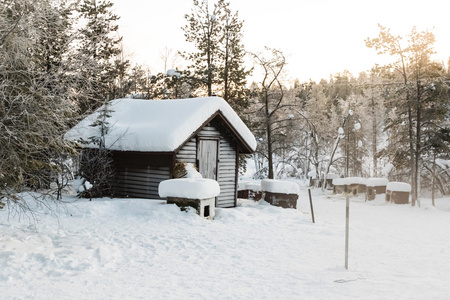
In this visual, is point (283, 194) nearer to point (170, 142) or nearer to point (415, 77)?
point (170, 142)

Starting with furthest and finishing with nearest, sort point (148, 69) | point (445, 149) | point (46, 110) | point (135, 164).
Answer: point (148, 69), point (445, 149), point (135, 164), point (46, 110)

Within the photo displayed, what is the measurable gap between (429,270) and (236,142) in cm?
1012

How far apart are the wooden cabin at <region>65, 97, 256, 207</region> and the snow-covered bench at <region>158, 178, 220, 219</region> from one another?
5.92 ft

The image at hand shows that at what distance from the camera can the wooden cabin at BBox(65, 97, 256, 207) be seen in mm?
13773

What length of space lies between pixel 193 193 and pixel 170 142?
2516 millimetres

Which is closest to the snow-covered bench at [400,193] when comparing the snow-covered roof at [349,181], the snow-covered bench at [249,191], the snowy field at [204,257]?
the snow-covered roof at [349,181]

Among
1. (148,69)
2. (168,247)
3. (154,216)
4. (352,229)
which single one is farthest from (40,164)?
(148,69)

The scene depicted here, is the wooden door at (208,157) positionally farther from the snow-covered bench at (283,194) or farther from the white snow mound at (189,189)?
the white snow mound at (189,189)

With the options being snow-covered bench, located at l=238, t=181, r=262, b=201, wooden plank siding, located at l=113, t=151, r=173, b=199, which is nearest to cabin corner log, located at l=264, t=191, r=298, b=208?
snow-covered bench, located at l=238, t=181, r=262, b=201

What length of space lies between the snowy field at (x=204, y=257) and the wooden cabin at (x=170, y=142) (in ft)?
7.21

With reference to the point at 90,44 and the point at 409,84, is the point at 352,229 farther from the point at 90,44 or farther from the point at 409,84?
the point at 409,84

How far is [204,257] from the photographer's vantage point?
7.81 m

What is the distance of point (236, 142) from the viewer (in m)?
16.4

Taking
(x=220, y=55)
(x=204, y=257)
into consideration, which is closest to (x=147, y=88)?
(x=220, y=55)
